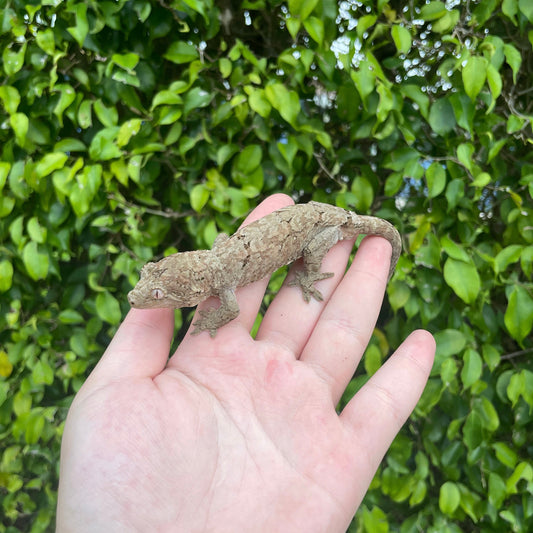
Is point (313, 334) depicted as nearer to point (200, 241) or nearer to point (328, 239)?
point (328, 239)

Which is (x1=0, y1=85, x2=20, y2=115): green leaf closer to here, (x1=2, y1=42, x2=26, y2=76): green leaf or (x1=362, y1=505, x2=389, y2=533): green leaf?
(x1=2, y1=42, x2=26, y2=76): green leaf

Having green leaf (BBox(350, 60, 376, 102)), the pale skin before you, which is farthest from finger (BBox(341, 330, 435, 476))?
green leaf (BBox(350, 60, 376, 102))

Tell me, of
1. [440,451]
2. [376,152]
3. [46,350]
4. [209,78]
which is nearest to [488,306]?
[440,451]

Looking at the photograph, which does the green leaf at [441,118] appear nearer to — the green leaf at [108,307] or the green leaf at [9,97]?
the green leaf at [108,307]


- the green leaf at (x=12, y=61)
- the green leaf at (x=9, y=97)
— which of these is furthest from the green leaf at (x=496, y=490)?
the green leaf at (x=12, y=61)

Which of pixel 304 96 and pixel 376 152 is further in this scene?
pixel 376 152

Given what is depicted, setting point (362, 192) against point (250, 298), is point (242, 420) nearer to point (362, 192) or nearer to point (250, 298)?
point (250, 298)

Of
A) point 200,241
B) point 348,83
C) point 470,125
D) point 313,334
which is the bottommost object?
point 313,334
